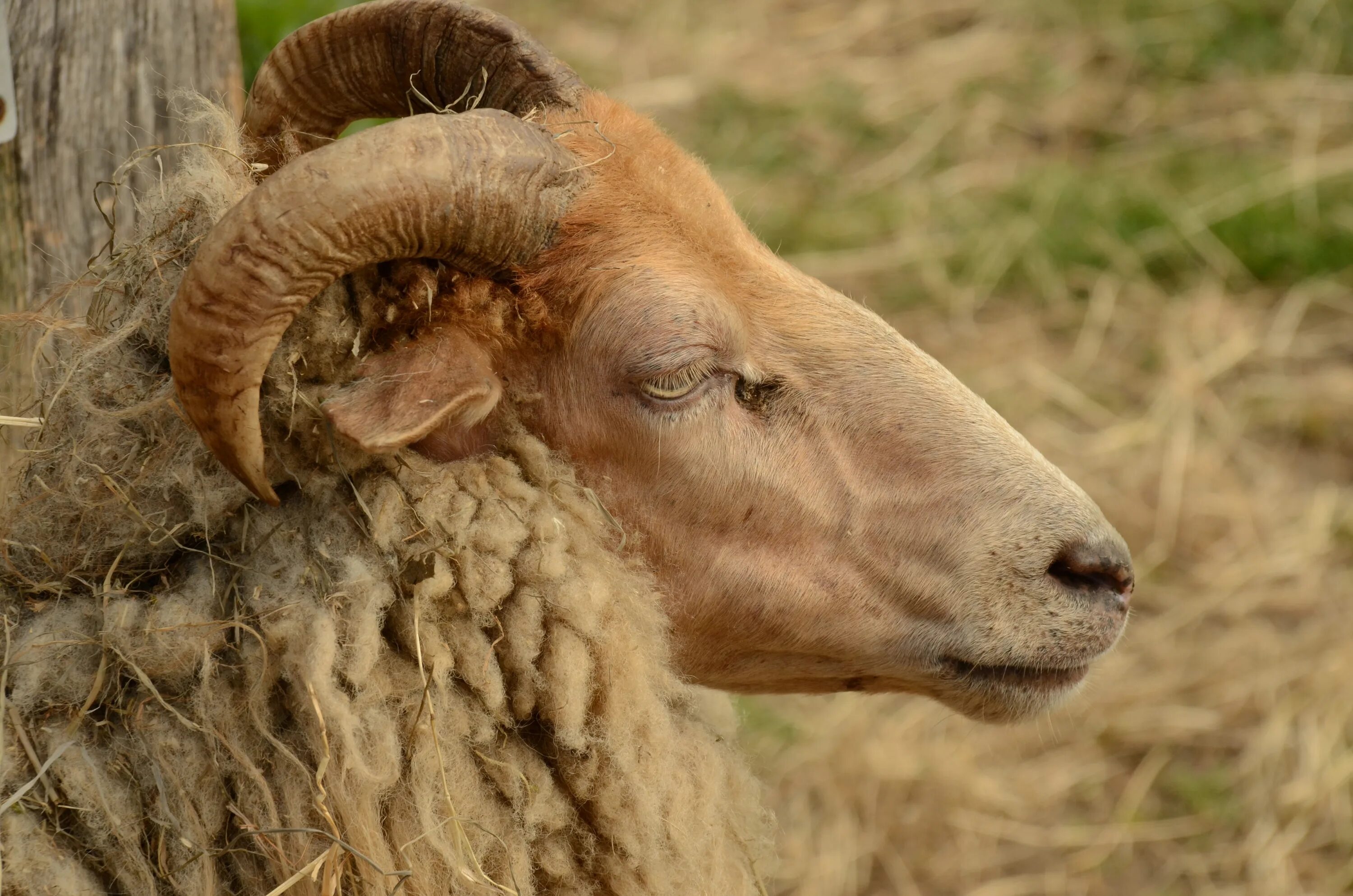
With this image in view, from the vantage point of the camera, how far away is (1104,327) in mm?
6461

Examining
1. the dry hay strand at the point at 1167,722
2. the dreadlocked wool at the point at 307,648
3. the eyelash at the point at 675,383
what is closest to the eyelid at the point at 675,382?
the eyelash at the point at 675,383

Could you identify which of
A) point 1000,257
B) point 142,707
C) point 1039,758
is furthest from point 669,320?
point 1000,257

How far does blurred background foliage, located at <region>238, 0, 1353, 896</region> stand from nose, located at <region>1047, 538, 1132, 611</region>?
1.04ft

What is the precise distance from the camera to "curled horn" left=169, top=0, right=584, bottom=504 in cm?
187

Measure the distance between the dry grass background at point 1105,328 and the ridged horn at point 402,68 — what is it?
106cm

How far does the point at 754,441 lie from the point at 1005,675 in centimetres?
70

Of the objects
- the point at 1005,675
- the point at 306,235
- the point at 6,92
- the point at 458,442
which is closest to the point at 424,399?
the point at 458,442

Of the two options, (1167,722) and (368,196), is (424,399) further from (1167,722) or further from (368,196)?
(1167,722)

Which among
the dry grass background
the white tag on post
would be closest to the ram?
the white tag on post

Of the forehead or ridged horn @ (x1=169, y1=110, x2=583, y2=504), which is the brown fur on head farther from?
ridged horn @ (x1=169, y1=110, x2=583, y2=504)

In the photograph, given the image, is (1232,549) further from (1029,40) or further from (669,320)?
(1029,40)

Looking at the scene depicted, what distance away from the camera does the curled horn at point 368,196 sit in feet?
6.14

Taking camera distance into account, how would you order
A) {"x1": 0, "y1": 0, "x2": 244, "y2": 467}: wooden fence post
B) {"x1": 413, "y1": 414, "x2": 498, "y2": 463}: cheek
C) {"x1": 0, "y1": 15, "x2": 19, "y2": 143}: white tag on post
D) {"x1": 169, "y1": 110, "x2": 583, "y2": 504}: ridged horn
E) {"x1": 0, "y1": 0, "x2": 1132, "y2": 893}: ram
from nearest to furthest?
1. {"x1": 169, "y1": 110, "x2": 583, "y2": 504}: ridged horn
2. {"x1": 0, "y1": 0, "x2": 1132, "y2": 893}: ram
3. {"x1": 413, "y1": 414, "x2": 498, "y2": 463}: cheek
4. {"x1": 0, "y1": 15, "x2": 19, "y2": 143}: white tag on post
5. {"x1": 0, "y1": 0, "x2": 244, "y2": 467}: wooden fence post

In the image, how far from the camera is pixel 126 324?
86.5 inches
